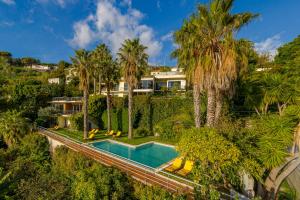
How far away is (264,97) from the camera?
13289mm

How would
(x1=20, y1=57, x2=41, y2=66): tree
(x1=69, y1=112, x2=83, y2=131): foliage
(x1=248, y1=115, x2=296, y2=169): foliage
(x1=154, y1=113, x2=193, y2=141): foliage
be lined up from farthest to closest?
(x1=20, y1=57, x2=41, y2=66): tree < (x1=69, y1=112, x2=83, y2=131): foliage < (x1=154, y1=113, x2=193, y2=141): foliage < (x1=248, y1=115, x2=296, y2=169): foliage

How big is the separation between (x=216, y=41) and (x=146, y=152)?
13.8 metres

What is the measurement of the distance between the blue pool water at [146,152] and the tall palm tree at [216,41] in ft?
29.8

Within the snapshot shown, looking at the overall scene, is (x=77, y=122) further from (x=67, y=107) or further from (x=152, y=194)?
(x=152, y=194)

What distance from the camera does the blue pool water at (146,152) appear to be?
1703cm

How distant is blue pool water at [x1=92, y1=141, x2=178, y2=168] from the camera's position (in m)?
17.0

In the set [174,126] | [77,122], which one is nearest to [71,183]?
[174,126]

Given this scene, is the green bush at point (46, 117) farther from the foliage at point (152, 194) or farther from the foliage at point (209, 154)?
the foliage at point (209, 154)

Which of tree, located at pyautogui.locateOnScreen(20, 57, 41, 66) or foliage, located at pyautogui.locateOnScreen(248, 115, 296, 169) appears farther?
tree, located at pyautogui.locateOnScreen(20, 57, 41, 66)

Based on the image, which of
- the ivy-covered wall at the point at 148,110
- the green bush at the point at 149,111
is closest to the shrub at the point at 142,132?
the green bush at the point at 149,111

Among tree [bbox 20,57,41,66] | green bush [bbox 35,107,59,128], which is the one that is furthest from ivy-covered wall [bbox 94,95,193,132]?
tree [bbox 20,57,41,66]

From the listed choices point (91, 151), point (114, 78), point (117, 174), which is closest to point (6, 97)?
point (114, 78)

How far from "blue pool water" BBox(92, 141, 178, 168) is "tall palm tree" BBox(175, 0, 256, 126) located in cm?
909

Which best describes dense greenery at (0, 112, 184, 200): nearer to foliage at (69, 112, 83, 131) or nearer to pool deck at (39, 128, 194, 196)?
pool deck at (39, 128, 194, 196)
